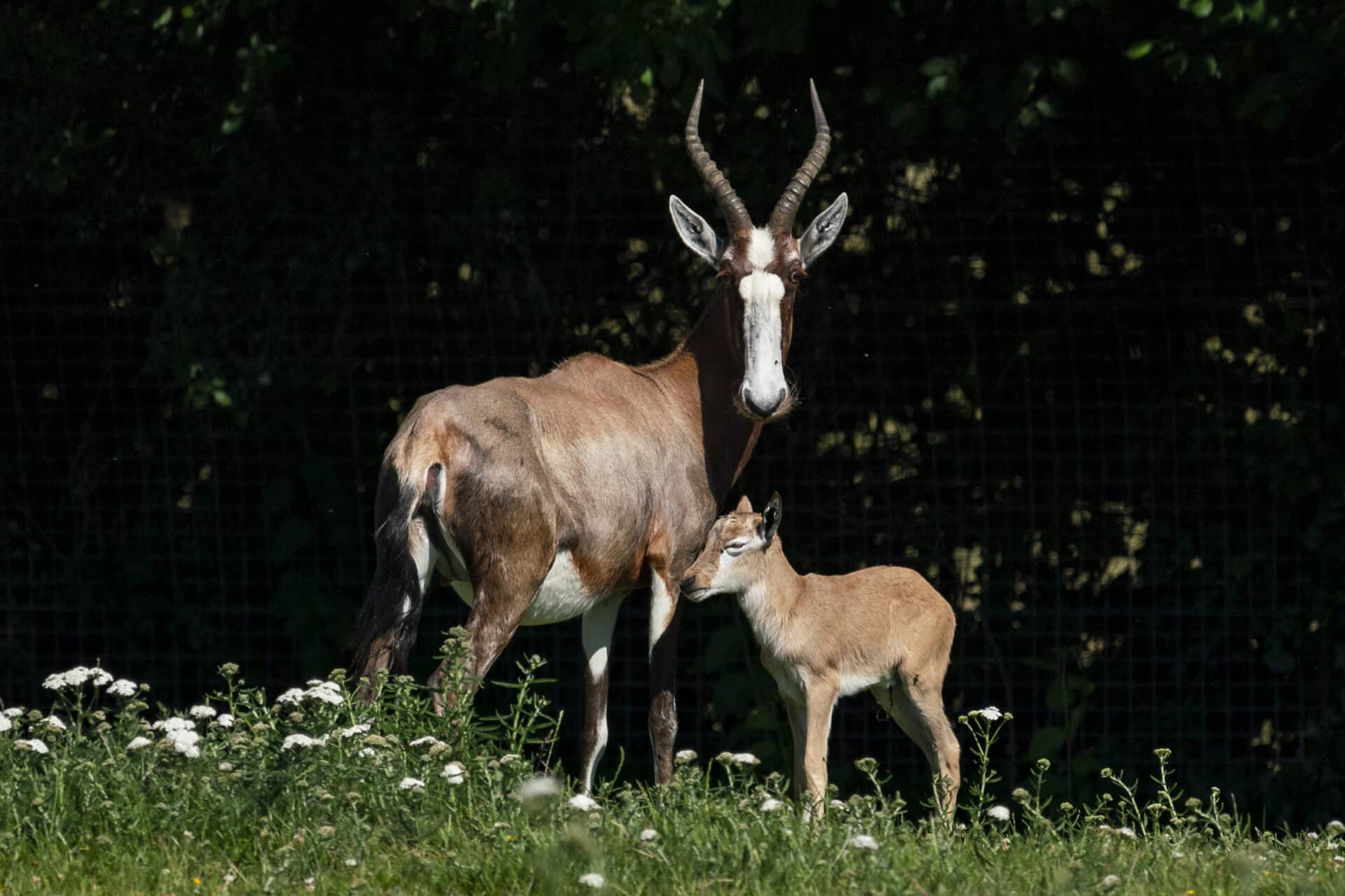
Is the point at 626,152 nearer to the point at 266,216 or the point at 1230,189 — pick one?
the point at 266,216

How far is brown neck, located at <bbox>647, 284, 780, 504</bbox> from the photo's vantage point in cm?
725

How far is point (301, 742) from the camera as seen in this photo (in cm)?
491

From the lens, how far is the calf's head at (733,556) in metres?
6.85

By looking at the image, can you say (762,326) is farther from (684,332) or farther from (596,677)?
(684,332)

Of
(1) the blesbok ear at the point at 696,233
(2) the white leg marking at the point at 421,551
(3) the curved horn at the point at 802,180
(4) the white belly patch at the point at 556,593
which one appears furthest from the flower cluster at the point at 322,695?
(3) the curved horn at the point at 802,180

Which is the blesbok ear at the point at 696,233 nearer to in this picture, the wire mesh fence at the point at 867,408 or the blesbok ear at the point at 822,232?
the blesbok ear at the point at 822,232

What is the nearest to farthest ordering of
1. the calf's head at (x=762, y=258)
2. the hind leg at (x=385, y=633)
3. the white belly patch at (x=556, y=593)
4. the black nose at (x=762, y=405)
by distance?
1. the hind leg at (x=385, y=633)
2. the white belly patch at (x=556, y=593)
3. the black nose at (x=762, y=405)
4. the calf's head at (x=762, y=258)

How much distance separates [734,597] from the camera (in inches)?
348

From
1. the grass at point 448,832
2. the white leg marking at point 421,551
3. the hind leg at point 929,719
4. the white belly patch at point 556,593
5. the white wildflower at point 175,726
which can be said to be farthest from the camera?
the hind leg at point 929,719

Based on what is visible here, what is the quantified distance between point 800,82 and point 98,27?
326 cm

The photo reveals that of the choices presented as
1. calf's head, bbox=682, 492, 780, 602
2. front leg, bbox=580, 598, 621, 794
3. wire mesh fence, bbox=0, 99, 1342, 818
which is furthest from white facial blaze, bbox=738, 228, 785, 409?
wire mesh fence, bbox=0, 99, 1342, 818

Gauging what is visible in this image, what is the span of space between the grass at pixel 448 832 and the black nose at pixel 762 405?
160cm

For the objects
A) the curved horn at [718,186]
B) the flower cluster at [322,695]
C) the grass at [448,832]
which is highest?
the curved horn at [718,186]

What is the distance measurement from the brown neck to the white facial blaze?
255 mm
